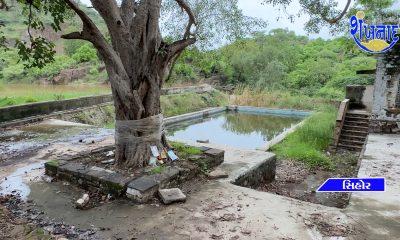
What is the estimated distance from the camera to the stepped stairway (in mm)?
9953

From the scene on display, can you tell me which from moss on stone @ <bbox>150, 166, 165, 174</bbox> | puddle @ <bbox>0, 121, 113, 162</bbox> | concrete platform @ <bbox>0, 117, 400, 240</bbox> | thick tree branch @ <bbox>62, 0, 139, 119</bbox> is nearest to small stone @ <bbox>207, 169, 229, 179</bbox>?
concrete platform @ <bbox>0, 117, 400, 240</bbox>

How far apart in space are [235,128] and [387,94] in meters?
6.83

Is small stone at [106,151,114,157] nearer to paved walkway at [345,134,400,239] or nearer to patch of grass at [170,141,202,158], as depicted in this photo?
patch of grass at [170,141,202,158]

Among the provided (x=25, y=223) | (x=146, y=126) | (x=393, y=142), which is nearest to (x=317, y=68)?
(x=393, y=142)

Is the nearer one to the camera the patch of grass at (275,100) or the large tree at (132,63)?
the large tree at (132,63)

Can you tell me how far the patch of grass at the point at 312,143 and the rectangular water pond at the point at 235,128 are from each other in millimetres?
1629

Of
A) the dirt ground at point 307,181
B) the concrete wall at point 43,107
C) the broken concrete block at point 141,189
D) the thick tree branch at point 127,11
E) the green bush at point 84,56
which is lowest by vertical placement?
the dirt ground at point 307,181

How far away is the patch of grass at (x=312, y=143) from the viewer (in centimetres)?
798

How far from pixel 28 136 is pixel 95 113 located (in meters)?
4.13

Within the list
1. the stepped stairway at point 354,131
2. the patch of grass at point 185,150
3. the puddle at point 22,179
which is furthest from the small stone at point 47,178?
the stepped stairway at point 354,131

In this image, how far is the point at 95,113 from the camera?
11.4 m

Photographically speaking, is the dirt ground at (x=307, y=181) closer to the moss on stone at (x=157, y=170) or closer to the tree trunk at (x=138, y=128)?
the moss on stone at (x=157, y=170)

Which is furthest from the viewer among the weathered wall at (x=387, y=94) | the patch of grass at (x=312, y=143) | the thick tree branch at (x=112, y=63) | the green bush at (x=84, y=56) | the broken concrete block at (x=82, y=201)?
the green bush at (x=84, y=56)

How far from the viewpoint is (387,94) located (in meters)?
9.06
